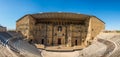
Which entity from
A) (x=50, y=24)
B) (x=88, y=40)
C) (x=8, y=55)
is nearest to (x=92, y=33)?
(x=88, y=40)

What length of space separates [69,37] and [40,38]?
27.1ft

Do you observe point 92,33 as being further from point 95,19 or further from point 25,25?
point 25,25

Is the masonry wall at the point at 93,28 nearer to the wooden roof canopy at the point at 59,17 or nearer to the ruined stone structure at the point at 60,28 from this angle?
the ruined stone structure at the point at 60,28

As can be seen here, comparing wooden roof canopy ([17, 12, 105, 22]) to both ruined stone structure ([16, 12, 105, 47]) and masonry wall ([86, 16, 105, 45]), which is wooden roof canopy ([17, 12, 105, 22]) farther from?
masonry wall ([86, 16, 105, 45])

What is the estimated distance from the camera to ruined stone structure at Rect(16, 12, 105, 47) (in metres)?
45.1

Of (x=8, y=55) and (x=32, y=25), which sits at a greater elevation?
(x=32, y=25)

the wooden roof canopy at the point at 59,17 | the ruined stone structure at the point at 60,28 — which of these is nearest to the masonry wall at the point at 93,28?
the ruined stone structure at the point at 60,28

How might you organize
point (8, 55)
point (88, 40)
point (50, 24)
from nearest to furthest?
1. point (8, 55)
2. point (88, 40)
3. point (50, 24)

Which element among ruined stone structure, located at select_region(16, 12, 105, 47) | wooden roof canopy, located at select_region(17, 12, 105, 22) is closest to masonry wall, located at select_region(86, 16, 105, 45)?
ruined stone structure, located at select_region(16, 12, 105, 47)

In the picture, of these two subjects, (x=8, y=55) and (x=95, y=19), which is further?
(x=95, y=19)

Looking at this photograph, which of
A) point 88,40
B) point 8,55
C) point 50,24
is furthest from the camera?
point 50,24

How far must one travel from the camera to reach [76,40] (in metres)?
47.4

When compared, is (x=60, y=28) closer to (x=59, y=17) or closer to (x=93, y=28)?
(x=59, y=17)

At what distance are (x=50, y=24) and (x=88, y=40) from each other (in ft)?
38.1
